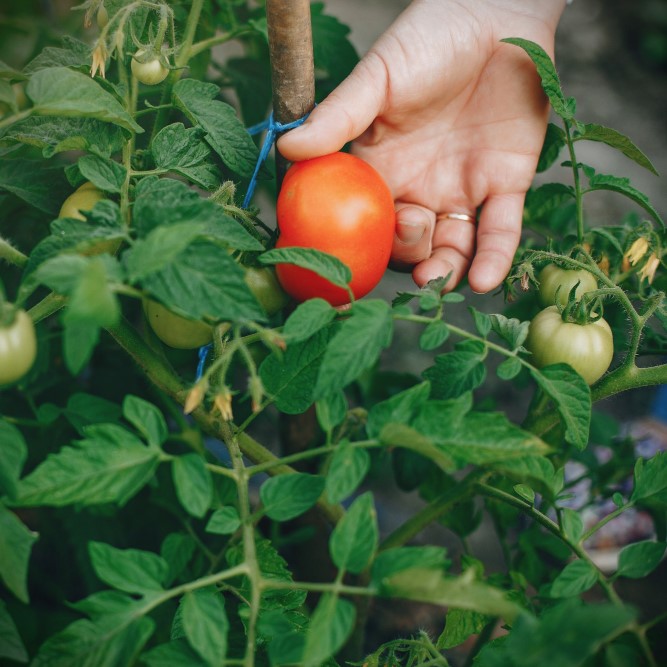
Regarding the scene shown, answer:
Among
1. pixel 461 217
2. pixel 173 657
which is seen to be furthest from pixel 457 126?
pixel 173 657

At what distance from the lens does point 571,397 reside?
65 cm

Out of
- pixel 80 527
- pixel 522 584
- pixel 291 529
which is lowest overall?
pixel 291 529

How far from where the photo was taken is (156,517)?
113 centimetres

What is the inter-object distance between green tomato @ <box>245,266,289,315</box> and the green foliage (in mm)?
60

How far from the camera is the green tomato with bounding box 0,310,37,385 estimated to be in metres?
0.54

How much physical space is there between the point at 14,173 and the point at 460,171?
704 mm

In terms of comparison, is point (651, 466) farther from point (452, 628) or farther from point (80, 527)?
point (80, 527)

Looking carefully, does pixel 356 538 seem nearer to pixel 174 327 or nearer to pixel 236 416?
pixel 174 327

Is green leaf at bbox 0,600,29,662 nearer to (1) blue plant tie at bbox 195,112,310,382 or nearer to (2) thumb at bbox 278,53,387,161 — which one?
(1) blue plant tie at bbox 195,112,310,382

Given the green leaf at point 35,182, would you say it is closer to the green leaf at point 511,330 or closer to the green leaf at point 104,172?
the green leaf at point 104,172

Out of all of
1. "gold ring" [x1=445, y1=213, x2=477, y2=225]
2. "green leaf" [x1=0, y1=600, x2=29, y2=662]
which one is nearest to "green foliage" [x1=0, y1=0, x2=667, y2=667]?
"green leaf" [x1=0, y1=600, x2=29, y2=662]

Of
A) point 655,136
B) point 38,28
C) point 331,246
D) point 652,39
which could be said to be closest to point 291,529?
point 331,246

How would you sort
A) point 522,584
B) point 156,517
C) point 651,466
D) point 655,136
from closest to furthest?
point 651,466, point 522,584, point 156,517, point 655,136

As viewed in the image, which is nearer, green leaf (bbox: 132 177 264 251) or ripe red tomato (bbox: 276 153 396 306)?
green leaf (bbox: 132 177 264 251)
